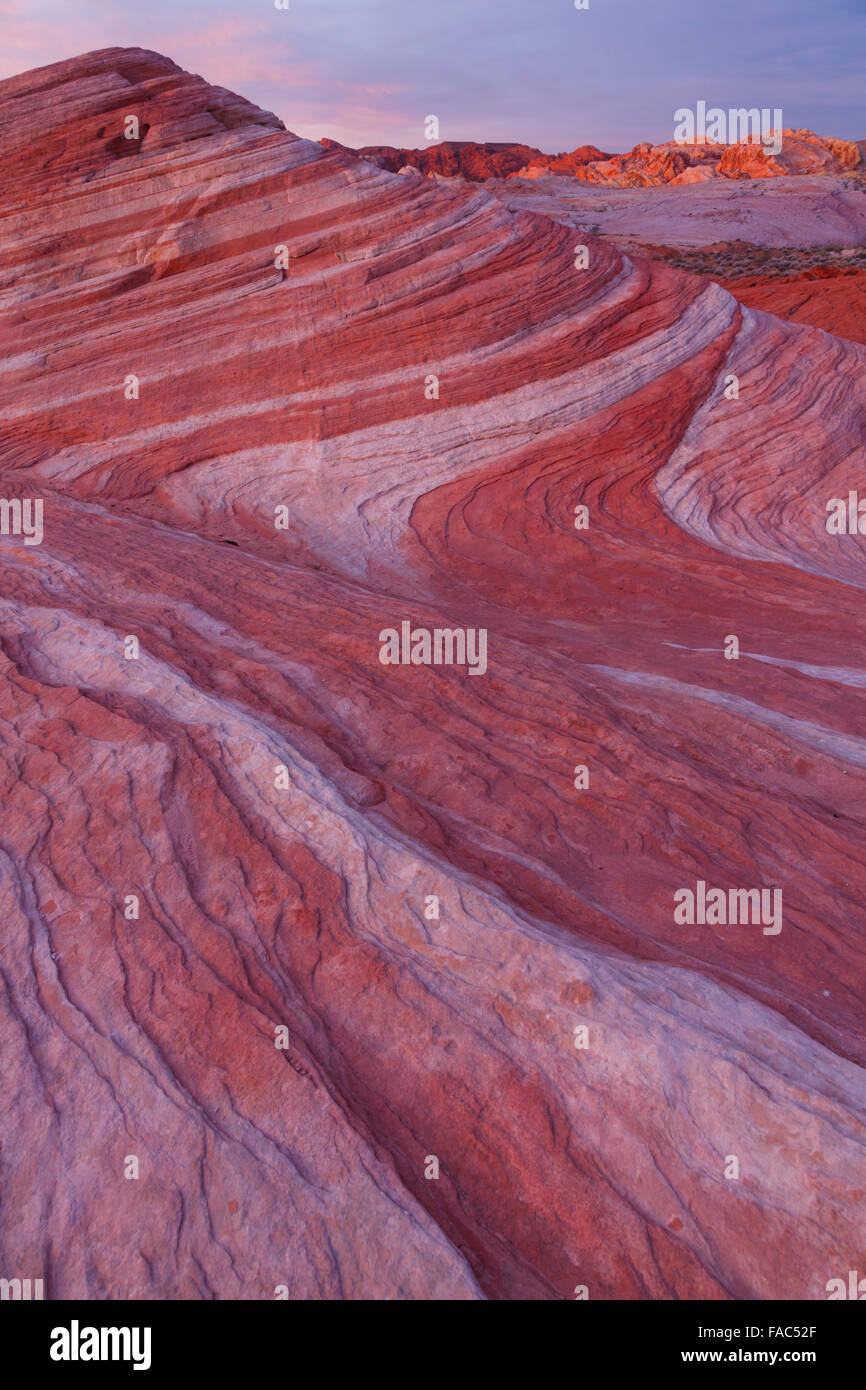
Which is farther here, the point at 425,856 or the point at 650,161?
the point at 650,161

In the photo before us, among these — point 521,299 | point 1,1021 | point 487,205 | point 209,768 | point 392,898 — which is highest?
point 487,205

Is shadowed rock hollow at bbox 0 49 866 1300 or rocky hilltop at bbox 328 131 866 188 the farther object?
rocky hilltop at bbox 328 131 866 188

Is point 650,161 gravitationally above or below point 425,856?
above

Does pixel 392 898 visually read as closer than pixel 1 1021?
No

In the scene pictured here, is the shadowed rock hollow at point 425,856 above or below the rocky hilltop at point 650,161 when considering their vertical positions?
below

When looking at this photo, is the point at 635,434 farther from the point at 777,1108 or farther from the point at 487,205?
the point at 777,1108

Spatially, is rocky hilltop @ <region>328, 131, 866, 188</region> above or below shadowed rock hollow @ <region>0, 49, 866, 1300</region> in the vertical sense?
above

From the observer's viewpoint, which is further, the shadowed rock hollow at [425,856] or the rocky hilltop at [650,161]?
the rocky hilltop at [650,161]

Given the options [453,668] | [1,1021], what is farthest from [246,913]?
[453,668]
